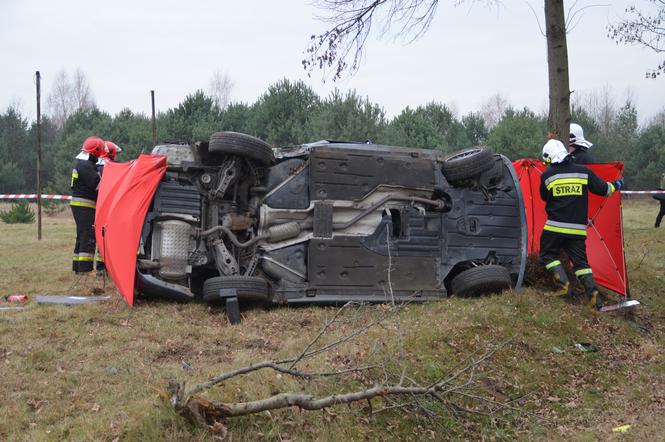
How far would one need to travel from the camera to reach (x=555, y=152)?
265 inches

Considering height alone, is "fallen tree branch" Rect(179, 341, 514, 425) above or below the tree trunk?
below

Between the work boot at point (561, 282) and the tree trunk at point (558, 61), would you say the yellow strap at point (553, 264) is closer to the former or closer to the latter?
the work boot at point (561, 282)

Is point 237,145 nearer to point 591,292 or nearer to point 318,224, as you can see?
point 318,224

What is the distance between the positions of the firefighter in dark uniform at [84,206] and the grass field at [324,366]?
1.72 feet

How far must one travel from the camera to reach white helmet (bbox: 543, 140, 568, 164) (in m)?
6.70

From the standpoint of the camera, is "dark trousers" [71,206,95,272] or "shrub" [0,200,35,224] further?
"shrub" [0,200,35,224]

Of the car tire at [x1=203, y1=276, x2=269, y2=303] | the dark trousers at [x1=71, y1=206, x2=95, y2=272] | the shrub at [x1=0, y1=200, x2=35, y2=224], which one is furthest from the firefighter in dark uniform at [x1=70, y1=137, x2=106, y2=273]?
the shrub at [x1=0, y1=200, x2=35, y2=224]

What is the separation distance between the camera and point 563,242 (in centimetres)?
677

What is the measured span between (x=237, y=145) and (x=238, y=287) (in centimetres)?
136

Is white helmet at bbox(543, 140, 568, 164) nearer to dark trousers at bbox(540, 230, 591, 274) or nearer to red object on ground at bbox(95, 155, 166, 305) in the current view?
dark trousers at bbox(540, 230, 591, 274)

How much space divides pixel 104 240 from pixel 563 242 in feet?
15.0

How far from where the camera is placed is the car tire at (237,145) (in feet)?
20.7

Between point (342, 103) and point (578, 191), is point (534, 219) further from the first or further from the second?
point (342, 103)

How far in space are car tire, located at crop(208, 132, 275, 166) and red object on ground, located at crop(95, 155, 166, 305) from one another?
556mm
